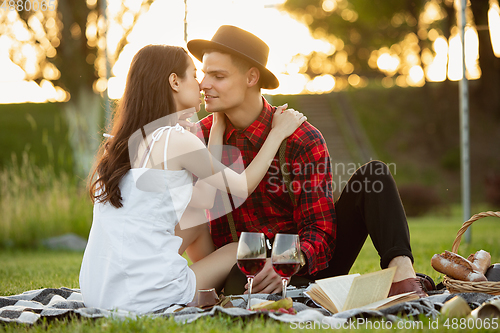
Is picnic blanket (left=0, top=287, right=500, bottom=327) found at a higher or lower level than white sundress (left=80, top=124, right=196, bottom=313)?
lower

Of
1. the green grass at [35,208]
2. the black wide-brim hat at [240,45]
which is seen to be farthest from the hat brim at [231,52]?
the green grass at [35,208]

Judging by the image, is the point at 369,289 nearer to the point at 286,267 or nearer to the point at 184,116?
the point at 286,267

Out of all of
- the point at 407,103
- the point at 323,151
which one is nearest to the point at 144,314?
the point at 323,151

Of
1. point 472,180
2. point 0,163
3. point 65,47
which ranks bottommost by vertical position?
point 472,180

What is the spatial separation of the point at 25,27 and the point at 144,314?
9814 mm

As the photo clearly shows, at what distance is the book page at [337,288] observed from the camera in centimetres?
233

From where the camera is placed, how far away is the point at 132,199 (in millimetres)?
2410

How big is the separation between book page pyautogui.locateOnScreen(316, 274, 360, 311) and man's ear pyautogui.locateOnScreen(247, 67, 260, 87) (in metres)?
1.57

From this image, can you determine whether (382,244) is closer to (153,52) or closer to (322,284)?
(322,284)

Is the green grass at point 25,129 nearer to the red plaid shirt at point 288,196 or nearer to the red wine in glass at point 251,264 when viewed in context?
the red plaid shirt at point 288,196

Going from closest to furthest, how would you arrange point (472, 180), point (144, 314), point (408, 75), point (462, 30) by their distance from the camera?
point (144, 314), point (462, 30), point (472, 180), point (408, 75)

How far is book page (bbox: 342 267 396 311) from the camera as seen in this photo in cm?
222

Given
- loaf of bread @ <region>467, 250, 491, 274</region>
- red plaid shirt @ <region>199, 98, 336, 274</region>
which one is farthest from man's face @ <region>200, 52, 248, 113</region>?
loaf of bread @ <region>467, 250, 491, 274</region>

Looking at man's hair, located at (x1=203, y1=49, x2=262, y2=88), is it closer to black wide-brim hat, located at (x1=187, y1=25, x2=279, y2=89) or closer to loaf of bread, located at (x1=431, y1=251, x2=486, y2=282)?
black wide-brim hat, located at (x1=187, y1=25, x2=279, y2=89)
